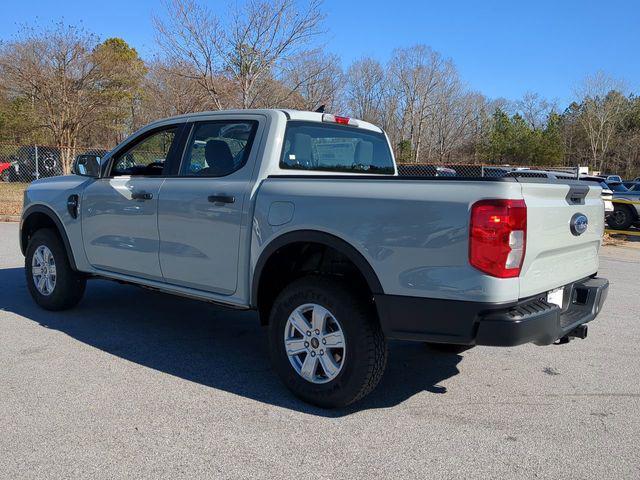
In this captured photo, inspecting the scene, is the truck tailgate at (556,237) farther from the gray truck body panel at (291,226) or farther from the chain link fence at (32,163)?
the chain link fence at (32,163)

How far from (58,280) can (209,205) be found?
2.36 m

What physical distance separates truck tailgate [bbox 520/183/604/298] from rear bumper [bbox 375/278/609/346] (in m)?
0.13

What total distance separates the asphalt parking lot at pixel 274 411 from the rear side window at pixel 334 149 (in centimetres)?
161

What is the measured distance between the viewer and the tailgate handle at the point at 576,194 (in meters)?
3.52

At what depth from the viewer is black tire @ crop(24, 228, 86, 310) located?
558cm

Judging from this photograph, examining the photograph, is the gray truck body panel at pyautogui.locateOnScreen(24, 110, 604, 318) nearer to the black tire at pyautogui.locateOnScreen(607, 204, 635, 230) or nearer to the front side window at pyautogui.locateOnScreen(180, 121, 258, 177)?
the front side window at pyautogui.locateOnScreen(180, 121, 258, 177)

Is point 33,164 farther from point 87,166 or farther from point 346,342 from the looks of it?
point 346,342

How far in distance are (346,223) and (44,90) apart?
2530 centimetres

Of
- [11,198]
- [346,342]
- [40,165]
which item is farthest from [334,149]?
[40,165]

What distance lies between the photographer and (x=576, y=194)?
3598 mm

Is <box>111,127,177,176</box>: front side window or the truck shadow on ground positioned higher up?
<box>111,127,177,176</box>: front side window

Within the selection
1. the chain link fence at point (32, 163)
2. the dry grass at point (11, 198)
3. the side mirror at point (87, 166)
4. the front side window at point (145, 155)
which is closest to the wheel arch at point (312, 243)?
the front side window at point (145, 155)

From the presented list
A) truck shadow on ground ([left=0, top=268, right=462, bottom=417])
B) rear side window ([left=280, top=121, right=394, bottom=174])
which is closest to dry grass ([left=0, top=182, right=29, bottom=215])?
truck shadow on ground ([left=0, top=268, right=462, bottom=417])

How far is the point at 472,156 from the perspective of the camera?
2249 inches
